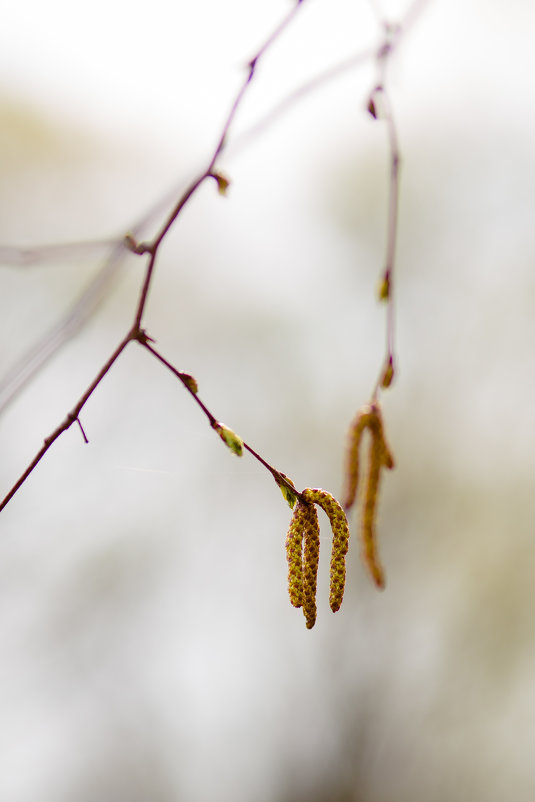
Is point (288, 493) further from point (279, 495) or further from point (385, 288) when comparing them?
point (279, 495)

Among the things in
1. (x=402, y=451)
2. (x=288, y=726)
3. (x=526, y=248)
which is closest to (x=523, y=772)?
(x=288, y=726)

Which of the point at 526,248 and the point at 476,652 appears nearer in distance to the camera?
the point at 526,248

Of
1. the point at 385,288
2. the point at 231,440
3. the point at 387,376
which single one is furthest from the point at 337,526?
the point at 385,288

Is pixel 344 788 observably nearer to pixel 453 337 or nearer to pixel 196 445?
pixel 196 445

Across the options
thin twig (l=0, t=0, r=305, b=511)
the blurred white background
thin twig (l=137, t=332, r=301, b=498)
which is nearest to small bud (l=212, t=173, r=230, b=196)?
thin twig (l=0, t=0, r=305, b=511)

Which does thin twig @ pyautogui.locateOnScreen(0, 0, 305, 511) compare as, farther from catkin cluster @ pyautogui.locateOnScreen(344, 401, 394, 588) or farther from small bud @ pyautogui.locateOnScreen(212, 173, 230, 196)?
catkin cluster @ pyautogui.locateOnScreen(344, 401, 394, 588)

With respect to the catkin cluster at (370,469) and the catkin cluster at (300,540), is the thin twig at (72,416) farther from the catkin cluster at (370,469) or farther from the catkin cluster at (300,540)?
the catkin cluster at (370,469)

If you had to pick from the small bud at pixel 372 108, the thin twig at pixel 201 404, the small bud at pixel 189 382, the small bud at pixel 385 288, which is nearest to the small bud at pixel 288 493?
the thin twig at pixel 201 404

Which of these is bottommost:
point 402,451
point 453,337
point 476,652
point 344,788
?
point 344,788
